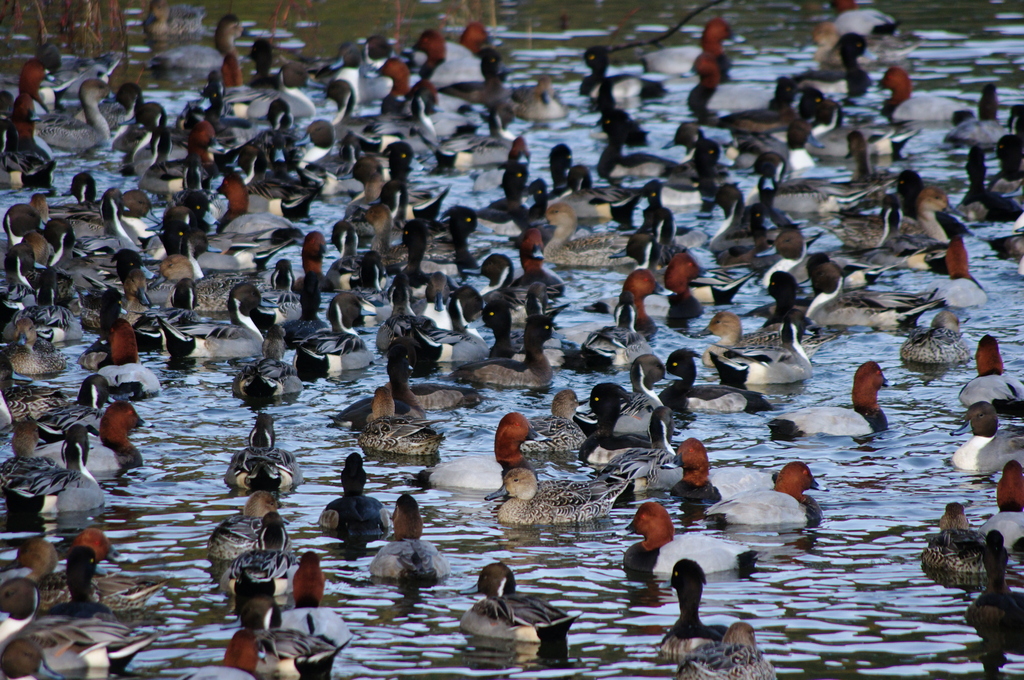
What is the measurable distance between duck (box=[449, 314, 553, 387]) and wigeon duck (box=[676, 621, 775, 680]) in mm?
6841

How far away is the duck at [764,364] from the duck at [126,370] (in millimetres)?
5769

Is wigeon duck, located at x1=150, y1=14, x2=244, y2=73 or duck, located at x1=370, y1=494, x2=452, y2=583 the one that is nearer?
duck, located at x1=370, y1=494, x2=452, y2=583

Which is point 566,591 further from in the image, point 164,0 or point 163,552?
point 164,0

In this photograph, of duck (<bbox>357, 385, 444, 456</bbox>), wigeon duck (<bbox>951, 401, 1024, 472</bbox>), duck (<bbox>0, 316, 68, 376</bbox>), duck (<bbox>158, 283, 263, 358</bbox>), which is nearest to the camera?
wigeon duck (<bbox>951, 401, 1024, 472</bbox>)

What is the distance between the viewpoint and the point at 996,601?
8.58 m

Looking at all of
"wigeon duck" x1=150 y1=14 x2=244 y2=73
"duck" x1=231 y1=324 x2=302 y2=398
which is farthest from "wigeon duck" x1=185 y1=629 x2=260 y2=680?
"wigeon duck" x1=150 y1=14 x2=244 y2=73

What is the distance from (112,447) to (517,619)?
196 inches

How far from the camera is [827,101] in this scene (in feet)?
80.3

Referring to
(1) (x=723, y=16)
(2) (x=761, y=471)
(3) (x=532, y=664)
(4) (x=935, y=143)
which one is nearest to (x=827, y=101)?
(4) (x=935, y=143)

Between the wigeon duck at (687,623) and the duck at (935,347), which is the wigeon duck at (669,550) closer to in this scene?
the wigeon duck at (687,623)

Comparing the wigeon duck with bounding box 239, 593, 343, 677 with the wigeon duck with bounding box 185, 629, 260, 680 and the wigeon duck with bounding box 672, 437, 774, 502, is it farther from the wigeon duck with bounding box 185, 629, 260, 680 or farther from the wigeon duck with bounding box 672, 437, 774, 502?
the wigeon duck with bounding box 672, 437, 774, 502

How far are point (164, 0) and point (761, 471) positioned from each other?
77.9ft

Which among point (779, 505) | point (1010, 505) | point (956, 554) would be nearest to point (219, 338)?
point (779, 505)

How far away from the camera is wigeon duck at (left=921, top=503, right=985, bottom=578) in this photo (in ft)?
30.9
